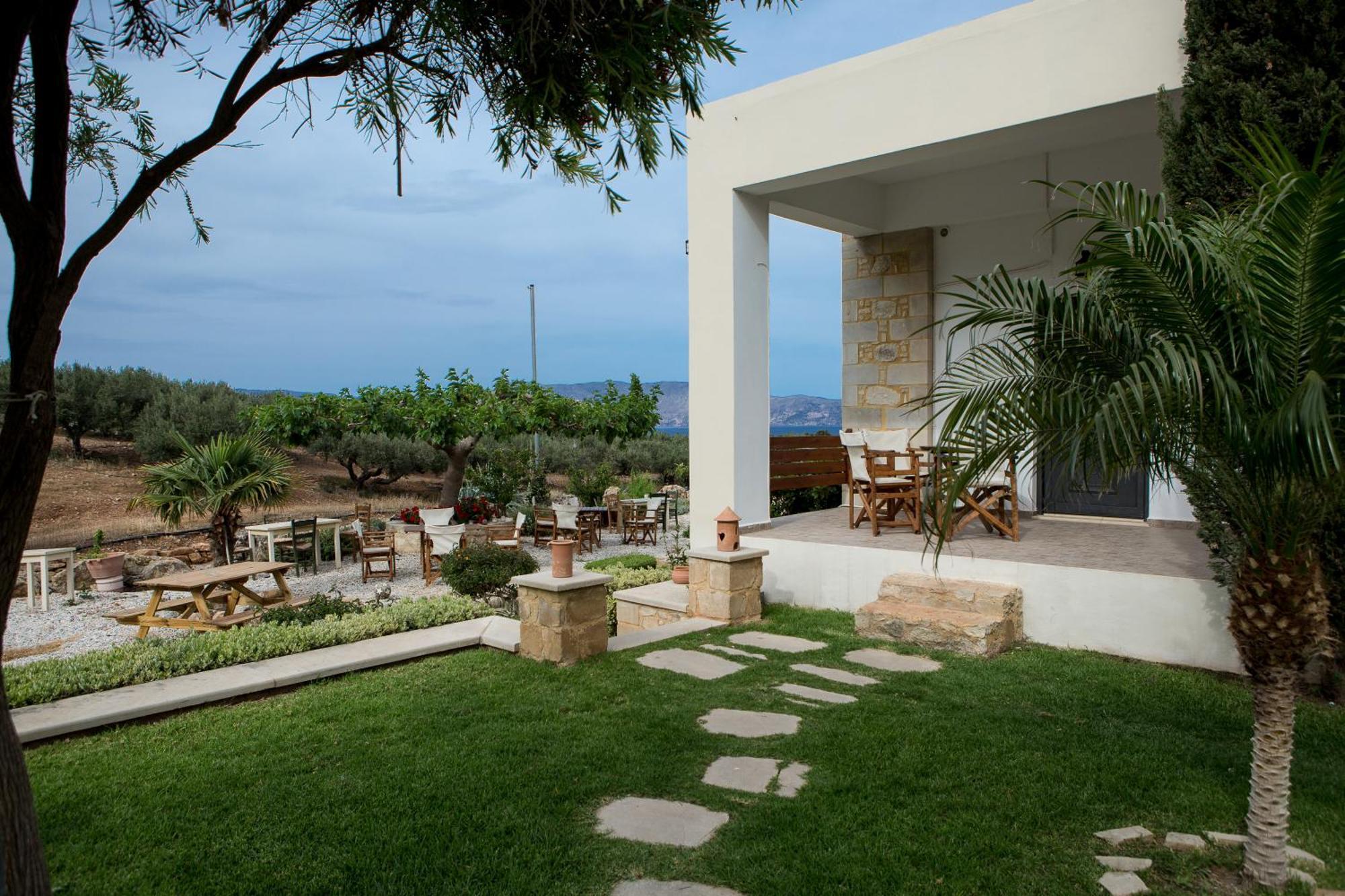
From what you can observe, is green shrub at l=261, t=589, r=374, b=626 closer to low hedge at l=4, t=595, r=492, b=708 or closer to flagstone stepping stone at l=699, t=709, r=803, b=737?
low hedge at l=4, t=595, r=492, b=708

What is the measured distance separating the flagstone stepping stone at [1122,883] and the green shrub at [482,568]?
20.5 feet

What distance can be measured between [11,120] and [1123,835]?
384cm

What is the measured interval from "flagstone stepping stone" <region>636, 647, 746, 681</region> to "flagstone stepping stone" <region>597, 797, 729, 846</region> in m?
1.69

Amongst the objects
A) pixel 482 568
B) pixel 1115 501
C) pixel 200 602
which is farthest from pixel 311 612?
pixel 1115 501

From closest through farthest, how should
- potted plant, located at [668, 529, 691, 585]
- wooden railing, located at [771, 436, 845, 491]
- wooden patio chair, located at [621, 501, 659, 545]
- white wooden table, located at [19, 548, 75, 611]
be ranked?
potted plant, located at [668, 529, 691, 585], wooden railing, located at [771, 436, 845, 491], white wooden table, located at [19, 548, 75, 611], wooden patio chair, located at [621, 501, 659, 545]

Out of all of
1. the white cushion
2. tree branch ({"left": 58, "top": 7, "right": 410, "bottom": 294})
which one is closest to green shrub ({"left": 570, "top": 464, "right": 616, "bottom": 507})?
the white cushion

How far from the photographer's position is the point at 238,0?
292cm

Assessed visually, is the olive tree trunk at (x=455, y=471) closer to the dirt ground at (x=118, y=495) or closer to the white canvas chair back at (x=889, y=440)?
the dirt ground at (x=118, y=495)

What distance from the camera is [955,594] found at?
18.8ft

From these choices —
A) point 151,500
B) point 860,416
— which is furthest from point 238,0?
point 151,500

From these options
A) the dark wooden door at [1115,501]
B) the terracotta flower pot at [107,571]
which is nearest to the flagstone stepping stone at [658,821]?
the dark wooden door at [1115,501]

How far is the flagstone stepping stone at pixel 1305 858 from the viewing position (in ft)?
8.70

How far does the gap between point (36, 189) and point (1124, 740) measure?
4408mm

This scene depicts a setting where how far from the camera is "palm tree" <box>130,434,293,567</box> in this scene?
33.3 ft
